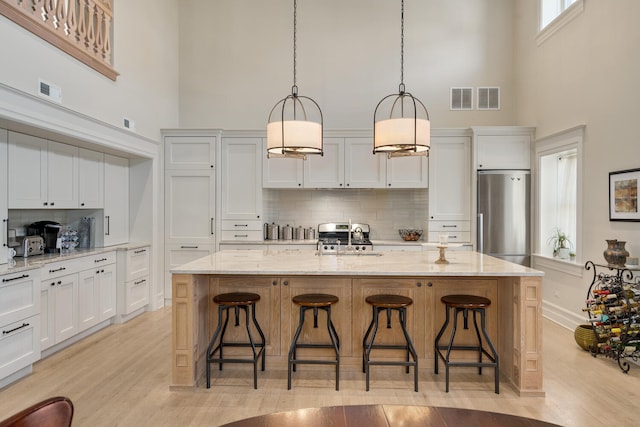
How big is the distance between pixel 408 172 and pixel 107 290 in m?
4.13

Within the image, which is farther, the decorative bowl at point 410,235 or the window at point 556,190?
the decorative bowl at point 410,235

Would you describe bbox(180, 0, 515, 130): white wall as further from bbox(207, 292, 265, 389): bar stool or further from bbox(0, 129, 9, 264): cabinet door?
bbox(207, 292, 265, 389): bar stool

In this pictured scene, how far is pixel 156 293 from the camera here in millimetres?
5520

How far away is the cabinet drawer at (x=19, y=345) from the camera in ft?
9.81

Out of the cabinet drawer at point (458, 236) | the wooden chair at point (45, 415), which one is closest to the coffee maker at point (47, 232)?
the wooden chair at point (45, 415)

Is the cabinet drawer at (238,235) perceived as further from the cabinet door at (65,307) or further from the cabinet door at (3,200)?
the cabinet door at (3,200)

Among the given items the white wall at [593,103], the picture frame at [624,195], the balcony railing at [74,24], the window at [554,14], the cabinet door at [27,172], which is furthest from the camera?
the window at [554,14]

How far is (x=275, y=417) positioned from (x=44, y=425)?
62 cm

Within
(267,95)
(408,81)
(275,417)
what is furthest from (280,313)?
(408,81)

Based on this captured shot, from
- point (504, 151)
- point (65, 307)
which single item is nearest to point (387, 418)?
point (65, 307)

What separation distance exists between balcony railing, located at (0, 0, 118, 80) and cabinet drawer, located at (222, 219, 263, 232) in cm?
227

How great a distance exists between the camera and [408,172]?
18.8 feet

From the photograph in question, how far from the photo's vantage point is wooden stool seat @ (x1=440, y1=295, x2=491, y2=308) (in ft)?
9.70

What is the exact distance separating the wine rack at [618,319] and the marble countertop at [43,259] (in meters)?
4.81
